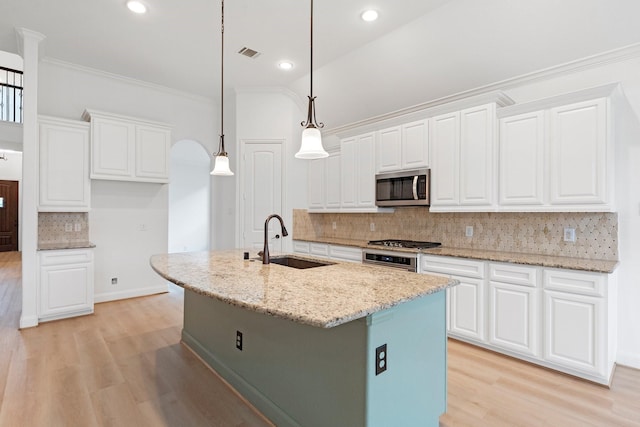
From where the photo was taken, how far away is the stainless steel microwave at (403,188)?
141 inches

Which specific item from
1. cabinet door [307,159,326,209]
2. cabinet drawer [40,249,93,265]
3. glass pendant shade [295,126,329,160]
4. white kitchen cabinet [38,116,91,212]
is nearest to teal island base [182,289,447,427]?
glass pendant shade [295,126,329,160]

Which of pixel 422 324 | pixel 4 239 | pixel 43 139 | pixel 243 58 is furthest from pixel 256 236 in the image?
pixel 4 239

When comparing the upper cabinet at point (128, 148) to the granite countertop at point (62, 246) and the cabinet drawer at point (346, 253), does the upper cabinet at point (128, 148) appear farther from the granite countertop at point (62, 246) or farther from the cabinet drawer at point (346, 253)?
the cabinet drawer at point (346, 253)

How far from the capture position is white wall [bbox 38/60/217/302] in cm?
420

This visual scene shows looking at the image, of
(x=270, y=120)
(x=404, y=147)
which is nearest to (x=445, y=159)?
(x=404, y=147)

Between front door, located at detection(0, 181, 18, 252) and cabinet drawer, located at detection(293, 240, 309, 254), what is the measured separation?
963 centimetres

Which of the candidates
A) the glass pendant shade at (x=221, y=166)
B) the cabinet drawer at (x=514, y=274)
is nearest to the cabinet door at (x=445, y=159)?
the cabinet drawer at (x=514, y=274)

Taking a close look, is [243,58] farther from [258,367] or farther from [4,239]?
[4,239]

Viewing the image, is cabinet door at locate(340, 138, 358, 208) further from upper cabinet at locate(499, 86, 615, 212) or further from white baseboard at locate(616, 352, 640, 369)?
white baseboard at locate(616, 352, 640, 369)

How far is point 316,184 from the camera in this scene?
5.02 meters

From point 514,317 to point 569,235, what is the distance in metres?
0.92

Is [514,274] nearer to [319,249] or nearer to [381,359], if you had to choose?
[381,359]

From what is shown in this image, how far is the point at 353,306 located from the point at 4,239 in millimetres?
12286

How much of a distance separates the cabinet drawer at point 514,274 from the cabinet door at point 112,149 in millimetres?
4418
